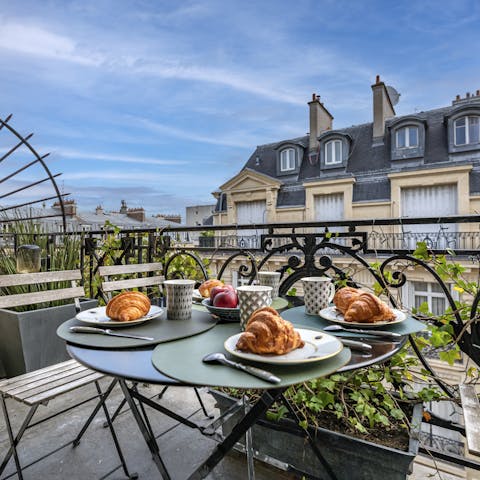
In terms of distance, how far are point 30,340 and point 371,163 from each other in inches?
581

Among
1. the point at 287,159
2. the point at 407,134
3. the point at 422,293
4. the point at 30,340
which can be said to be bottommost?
the point at 422,293

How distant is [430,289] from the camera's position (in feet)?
30.9

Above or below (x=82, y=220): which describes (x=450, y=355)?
below

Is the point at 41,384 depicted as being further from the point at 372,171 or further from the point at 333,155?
the point at 333,155

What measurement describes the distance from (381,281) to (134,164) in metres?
12.5

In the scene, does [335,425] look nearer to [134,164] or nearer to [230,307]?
[230,307]

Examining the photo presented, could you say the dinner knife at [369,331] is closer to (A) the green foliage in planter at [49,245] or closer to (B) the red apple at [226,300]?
(B) the red apple at [226,300]

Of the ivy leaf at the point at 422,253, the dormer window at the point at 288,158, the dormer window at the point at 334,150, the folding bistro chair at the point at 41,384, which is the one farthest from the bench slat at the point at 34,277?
the dormer window at the point at 288,158

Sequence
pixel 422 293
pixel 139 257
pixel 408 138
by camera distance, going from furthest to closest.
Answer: pixel 408 138, pixel 422 293, pixel 139 257

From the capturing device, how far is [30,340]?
2082 millimetres

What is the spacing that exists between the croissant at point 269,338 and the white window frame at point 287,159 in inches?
626

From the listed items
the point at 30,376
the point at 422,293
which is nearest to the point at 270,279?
the point at 30,376

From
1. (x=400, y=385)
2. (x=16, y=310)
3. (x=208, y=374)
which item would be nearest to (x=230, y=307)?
(x=208, y=374)

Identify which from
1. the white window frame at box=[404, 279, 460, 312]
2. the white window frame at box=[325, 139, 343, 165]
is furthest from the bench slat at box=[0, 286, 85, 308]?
the white window frame at box=[325, 139, 343, 165]
